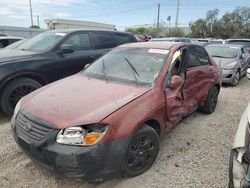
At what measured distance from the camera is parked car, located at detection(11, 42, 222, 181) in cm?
227

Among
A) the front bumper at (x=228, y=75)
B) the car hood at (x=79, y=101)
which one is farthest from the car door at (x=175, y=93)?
the front bumper at (x=228, y=75)

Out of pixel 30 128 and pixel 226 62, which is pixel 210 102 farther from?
pixel 226 62

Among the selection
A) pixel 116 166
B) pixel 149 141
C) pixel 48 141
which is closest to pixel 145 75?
pixel 149 141

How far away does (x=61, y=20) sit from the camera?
26891 millimetres

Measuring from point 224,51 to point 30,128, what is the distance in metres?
8.28

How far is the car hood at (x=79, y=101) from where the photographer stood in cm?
238

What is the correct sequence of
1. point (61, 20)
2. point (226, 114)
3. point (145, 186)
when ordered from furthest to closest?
point (61, 20), point (226, 114), point (145, 186)

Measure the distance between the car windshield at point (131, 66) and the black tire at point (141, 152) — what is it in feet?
2.26

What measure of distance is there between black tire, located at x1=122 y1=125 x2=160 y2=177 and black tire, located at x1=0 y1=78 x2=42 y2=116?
2809 millimetres

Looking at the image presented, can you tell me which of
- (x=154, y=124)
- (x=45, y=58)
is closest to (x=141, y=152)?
(x=154, y=124)

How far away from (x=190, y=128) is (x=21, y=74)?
3352 mm

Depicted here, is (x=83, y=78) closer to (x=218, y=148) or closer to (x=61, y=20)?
(x=218, y=148)

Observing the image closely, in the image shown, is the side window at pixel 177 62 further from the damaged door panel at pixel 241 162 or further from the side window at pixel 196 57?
the damaged door panel at pixel 241 162

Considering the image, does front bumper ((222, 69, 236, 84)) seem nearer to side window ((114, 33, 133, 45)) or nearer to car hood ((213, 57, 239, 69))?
car hood ((213, 57, 239, 69))
